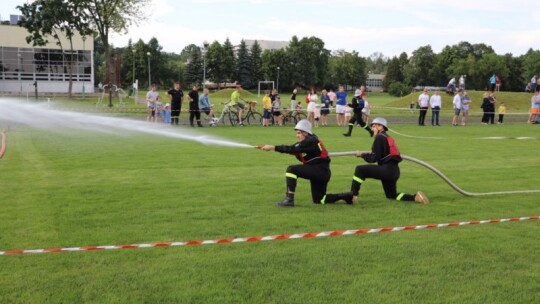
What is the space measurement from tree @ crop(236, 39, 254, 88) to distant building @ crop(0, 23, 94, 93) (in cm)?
4407

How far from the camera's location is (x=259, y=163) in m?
15.0

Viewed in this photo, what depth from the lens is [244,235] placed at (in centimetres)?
775

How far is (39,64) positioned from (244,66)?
164 feet

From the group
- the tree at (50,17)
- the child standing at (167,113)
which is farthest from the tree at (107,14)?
the child standing at (167,113)

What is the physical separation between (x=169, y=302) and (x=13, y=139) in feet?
56.2

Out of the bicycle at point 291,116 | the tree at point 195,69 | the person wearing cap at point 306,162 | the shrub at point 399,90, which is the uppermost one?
the tree at point 195,69

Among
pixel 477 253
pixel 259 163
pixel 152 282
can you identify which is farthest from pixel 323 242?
pixel 259 163

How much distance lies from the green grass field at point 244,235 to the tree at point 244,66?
102 metres

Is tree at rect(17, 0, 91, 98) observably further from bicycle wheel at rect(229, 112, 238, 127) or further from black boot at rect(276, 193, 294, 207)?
black boot at rect(276, 193, 294, 207)

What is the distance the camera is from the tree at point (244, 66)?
11519cm

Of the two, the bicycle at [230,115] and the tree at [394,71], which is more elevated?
the tree at [394,71]

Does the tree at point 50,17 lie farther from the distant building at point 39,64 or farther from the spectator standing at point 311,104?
the spectator standing at point 311,104

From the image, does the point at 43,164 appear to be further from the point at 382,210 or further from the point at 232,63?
the point at 232,63

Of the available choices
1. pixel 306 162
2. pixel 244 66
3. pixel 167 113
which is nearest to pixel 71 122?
pixel 167 113
